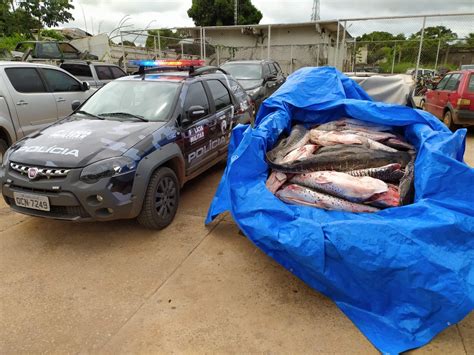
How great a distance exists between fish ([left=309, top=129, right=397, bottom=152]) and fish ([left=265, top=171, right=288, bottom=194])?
2.34 feet

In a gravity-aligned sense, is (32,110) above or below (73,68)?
below

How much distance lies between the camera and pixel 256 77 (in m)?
9.96

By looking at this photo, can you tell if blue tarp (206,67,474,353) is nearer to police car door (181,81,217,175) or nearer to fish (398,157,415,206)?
fish (398,157,415,206)

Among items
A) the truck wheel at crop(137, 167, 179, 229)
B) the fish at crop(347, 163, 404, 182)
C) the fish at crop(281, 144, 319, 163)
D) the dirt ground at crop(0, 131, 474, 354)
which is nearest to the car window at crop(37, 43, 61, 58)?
the dirt ground at crop(0, 131, 474, 354)

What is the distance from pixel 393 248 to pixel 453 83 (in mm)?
8074

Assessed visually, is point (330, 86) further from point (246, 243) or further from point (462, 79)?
point (462, 79)

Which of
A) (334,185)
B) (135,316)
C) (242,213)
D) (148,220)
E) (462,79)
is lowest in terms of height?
(135,316)

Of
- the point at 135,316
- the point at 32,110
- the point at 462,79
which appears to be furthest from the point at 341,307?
the point at 462,79

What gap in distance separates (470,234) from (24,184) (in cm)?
371

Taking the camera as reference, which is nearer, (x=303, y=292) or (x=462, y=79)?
(x=303, y=292)

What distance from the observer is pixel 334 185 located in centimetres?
293

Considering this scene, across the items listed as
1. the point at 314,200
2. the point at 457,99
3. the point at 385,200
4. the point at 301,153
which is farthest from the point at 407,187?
the point at 457,99

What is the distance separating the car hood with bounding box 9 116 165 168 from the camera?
3.21 metres

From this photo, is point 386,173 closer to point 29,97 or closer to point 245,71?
point 29,97
